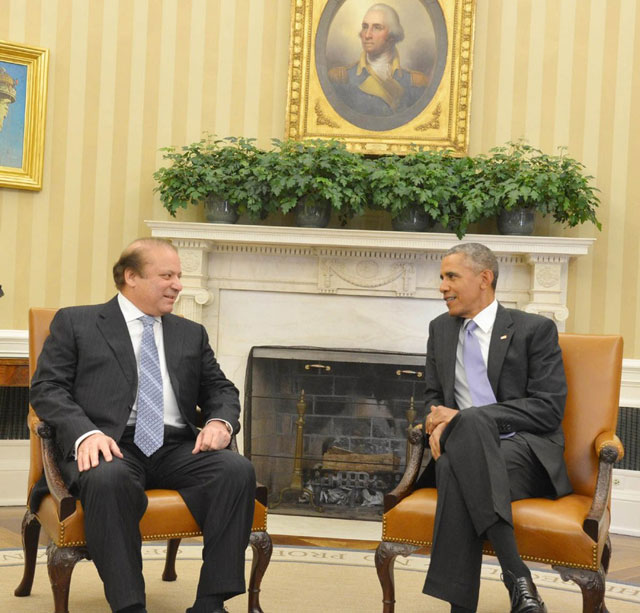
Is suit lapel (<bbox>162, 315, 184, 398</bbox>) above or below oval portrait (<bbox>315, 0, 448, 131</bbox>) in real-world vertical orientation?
below

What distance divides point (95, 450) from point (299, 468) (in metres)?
2.50

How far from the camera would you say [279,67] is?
Result: 5.46m

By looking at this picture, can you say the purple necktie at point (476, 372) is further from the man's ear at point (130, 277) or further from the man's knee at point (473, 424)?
the man's ear at point (130, 277)

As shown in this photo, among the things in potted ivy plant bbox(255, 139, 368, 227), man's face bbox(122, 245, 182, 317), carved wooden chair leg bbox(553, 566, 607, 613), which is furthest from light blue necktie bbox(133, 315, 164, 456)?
potted ivy plant bbox(255, 139, 368, 227)

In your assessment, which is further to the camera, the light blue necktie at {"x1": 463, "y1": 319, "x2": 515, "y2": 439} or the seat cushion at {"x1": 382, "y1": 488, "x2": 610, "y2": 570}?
the light blue necktie at {"x1": 463, "y1": 319, "x2": 515, "y2": 439}

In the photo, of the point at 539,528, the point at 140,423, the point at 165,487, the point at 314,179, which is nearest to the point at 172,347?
the point at 140,423

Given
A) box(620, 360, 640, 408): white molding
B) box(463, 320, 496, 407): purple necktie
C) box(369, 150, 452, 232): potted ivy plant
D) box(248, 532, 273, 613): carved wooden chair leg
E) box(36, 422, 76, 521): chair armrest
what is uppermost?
box(369, 150, 452, 232): potted ivy plant

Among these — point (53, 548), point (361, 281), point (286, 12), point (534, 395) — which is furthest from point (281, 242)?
point (53, 548)

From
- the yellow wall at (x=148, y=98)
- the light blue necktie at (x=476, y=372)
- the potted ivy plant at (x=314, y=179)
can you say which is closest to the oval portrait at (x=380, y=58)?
the yellow wall at (x=148, y=98)

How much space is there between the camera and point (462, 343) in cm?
346

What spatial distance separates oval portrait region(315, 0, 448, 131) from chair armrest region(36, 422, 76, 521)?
3.01 meters

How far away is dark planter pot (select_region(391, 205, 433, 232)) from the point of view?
5.05 meters

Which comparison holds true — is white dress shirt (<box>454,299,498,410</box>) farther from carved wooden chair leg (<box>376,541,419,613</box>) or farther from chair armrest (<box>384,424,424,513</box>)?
carved wooden chair leg (<box>376,541,419,613</box>)

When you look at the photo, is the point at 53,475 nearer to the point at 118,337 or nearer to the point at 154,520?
the point at 154,520
